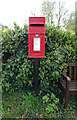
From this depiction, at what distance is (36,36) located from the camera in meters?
2.19

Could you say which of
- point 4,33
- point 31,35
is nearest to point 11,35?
point 4,33

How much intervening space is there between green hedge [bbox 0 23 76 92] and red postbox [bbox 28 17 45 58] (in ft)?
1.44

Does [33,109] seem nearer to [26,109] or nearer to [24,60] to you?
[26,109]

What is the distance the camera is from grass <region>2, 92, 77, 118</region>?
228 centimetres

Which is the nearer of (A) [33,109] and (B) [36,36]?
(B) [36,36]

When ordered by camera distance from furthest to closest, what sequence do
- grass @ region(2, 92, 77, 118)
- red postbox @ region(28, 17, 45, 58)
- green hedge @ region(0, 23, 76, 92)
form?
green hedge @ region(0, 23, 76, 92)
grass @ region(2, 92, 77, 118)
red postbox @ region(28, 17, 45, 58)

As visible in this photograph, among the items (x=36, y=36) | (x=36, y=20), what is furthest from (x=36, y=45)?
(x=36, y=20)

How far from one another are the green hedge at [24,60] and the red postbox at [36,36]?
0.44 meters

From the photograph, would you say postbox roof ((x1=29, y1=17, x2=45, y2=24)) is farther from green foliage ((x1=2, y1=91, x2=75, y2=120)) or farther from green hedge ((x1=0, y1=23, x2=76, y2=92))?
green foliage ((x1=2, y1=91, x2=75, y2=120))

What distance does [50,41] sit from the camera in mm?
2752

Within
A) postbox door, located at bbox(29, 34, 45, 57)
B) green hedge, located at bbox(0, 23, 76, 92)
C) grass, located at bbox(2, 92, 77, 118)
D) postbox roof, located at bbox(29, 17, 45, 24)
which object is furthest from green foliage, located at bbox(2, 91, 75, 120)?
postbox roof, located at bbox(29, 17, 45, 24)

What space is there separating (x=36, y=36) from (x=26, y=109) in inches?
64.3

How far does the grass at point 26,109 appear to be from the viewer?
7.49 ft

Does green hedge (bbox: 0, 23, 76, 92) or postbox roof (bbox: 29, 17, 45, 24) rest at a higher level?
postbox roof (bbox: 29, 17, 45, 24)
